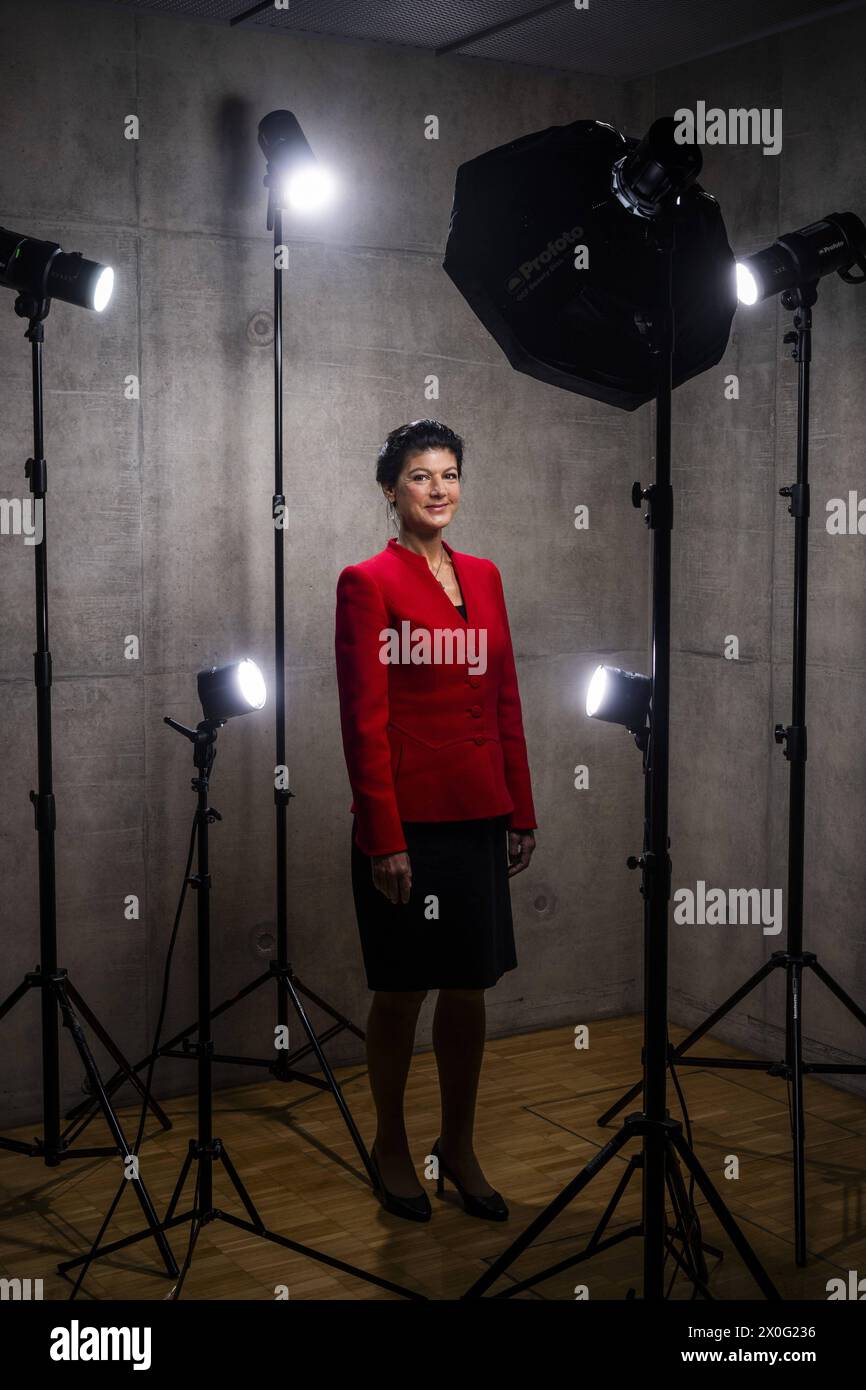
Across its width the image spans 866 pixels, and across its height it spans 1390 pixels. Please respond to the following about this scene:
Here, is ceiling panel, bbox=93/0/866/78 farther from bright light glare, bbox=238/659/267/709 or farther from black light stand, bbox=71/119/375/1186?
bright light glare, bbox=238/659/267/709

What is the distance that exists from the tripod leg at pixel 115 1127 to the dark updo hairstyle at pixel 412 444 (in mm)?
1328

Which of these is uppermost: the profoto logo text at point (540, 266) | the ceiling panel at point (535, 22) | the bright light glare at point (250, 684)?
the ceiling panel at point (535, 22)

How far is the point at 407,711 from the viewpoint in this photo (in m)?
3.12

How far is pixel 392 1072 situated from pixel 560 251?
1.77 meters

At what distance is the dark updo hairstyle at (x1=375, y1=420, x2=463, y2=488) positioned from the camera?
3.14 meters

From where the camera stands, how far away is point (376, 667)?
3.05m

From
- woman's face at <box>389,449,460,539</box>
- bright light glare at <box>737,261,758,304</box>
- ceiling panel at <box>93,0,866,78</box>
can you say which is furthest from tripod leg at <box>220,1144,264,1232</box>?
ceiling panel at <box>93,0,866,78</box>

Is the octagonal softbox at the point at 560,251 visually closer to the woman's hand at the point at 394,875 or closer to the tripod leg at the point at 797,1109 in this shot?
the woman's hand at the point at 394,875


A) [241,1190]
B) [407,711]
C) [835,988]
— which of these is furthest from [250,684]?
[835,988]

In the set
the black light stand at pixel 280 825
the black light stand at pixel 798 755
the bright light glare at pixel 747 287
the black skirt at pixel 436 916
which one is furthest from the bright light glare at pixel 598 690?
the black light stand at pixel 280 825

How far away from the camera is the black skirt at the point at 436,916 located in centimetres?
310

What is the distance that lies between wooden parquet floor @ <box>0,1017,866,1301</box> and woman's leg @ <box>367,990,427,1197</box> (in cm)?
10

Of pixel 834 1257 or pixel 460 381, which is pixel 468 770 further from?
pixel 460 381

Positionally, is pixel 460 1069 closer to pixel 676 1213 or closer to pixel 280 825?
pixel 676 1213
